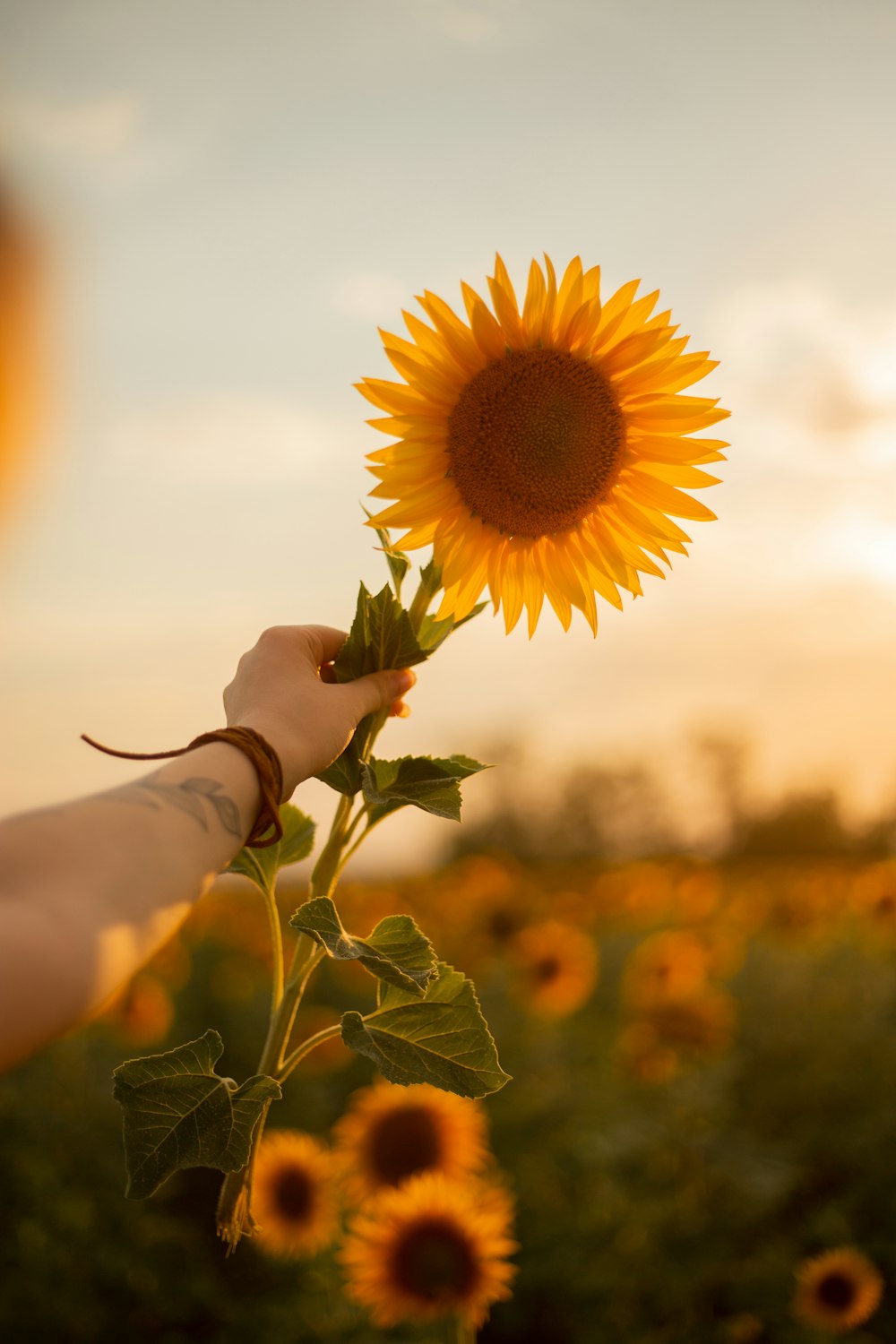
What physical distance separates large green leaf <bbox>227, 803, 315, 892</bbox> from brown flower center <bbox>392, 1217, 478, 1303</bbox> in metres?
1.76

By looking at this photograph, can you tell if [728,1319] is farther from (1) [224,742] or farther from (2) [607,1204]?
(1) [224,742]

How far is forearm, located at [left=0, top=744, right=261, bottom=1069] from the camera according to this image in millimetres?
1010

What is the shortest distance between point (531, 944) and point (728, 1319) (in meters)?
2.20

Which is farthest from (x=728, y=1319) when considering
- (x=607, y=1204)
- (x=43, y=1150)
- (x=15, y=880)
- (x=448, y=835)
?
(x=448, y=835)

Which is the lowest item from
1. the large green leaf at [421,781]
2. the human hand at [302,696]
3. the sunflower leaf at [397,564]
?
the large green leaf at [421,781]

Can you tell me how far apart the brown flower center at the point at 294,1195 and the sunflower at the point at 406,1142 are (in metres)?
0.14

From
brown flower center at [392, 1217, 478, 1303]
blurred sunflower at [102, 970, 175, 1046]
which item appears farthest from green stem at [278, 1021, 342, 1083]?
blurred sunflower at [102, 970, 175, 1046]

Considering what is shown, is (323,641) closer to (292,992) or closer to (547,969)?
(292,992)

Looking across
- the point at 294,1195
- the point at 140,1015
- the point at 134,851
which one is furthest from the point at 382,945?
the point at 140,1015

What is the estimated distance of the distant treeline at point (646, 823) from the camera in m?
17.5

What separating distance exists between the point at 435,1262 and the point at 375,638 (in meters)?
2.20

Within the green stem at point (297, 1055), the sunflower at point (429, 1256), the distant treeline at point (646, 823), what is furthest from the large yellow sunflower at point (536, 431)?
the distant treeline at point (646, 823)

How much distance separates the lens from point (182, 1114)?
1527mm

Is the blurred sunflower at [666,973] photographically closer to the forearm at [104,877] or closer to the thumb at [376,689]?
the thumb at [376,689]
